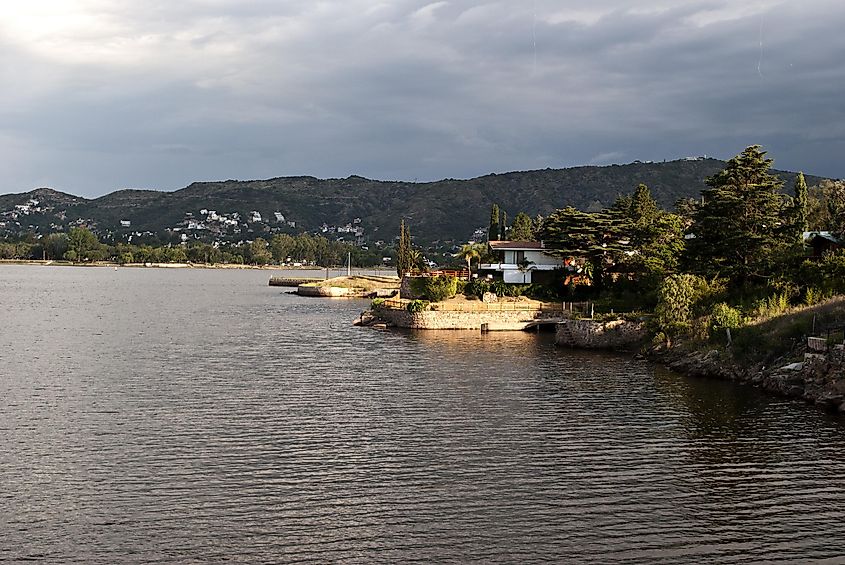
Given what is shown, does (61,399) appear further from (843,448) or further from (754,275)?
(754,275)

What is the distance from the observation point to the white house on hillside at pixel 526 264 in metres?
95.8

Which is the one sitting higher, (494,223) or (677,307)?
(494,223)

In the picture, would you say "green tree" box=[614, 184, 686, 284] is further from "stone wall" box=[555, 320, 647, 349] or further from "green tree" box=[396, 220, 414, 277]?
"green tree" box=[396, 220, 414, 277]

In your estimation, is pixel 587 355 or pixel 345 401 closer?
pixel 345 401

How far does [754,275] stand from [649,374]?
18.5 metres

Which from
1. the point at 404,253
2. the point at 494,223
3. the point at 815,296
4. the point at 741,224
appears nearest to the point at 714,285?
the point at 741,224

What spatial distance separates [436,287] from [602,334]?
Answer: 84.4 feet

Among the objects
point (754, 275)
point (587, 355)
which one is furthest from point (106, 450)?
point (754, 275)

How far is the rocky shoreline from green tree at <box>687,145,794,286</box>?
14.9 m

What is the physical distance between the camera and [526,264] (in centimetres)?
9588

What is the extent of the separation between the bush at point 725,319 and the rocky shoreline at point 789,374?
2510 mm

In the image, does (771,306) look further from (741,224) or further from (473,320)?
(473,320)

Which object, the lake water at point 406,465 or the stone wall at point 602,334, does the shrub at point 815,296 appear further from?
the stone wall at point 602,334

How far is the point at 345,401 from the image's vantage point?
4328cm
